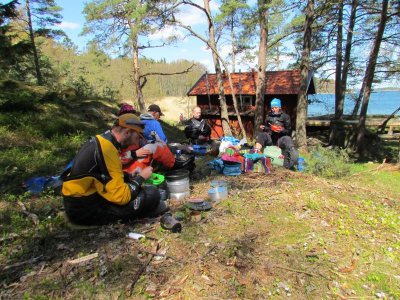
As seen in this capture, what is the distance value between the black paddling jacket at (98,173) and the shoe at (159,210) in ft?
2.49

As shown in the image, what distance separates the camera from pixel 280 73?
65.6 ft

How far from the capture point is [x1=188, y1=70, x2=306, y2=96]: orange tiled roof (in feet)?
61.6

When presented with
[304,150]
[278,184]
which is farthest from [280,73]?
[278,184]

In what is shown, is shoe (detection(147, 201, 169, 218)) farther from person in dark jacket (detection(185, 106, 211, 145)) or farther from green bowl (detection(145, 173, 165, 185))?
person in dark jacket (detection(185, 106, 211, 145))

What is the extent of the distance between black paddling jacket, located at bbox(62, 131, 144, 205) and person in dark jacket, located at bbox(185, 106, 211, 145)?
18.2ft

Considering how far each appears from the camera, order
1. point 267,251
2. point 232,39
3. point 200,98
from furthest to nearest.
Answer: point 232,39, point 200,98, point 267,251

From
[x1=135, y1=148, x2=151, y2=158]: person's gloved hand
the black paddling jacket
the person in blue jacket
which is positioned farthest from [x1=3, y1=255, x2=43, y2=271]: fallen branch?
the person in blue jacket

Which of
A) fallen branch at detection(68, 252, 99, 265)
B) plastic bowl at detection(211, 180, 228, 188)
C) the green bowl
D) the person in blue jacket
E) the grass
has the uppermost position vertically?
the person in blue jacket

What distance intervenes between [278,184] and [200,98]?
17105 mm

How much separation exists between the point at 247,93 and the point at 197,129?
39.0 ft

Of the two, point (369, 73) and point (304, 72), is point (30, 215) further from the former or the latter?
point (369, 73)

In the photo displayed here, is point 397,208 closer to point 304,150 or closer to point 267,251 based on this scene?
point 267,251

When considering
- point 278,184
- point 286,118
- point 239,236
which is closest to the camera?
point 239,236

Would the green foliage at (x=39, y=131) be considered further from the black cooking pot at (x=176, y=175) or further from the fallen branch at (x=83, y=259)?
the fallen branch at (x=83, y=259)
